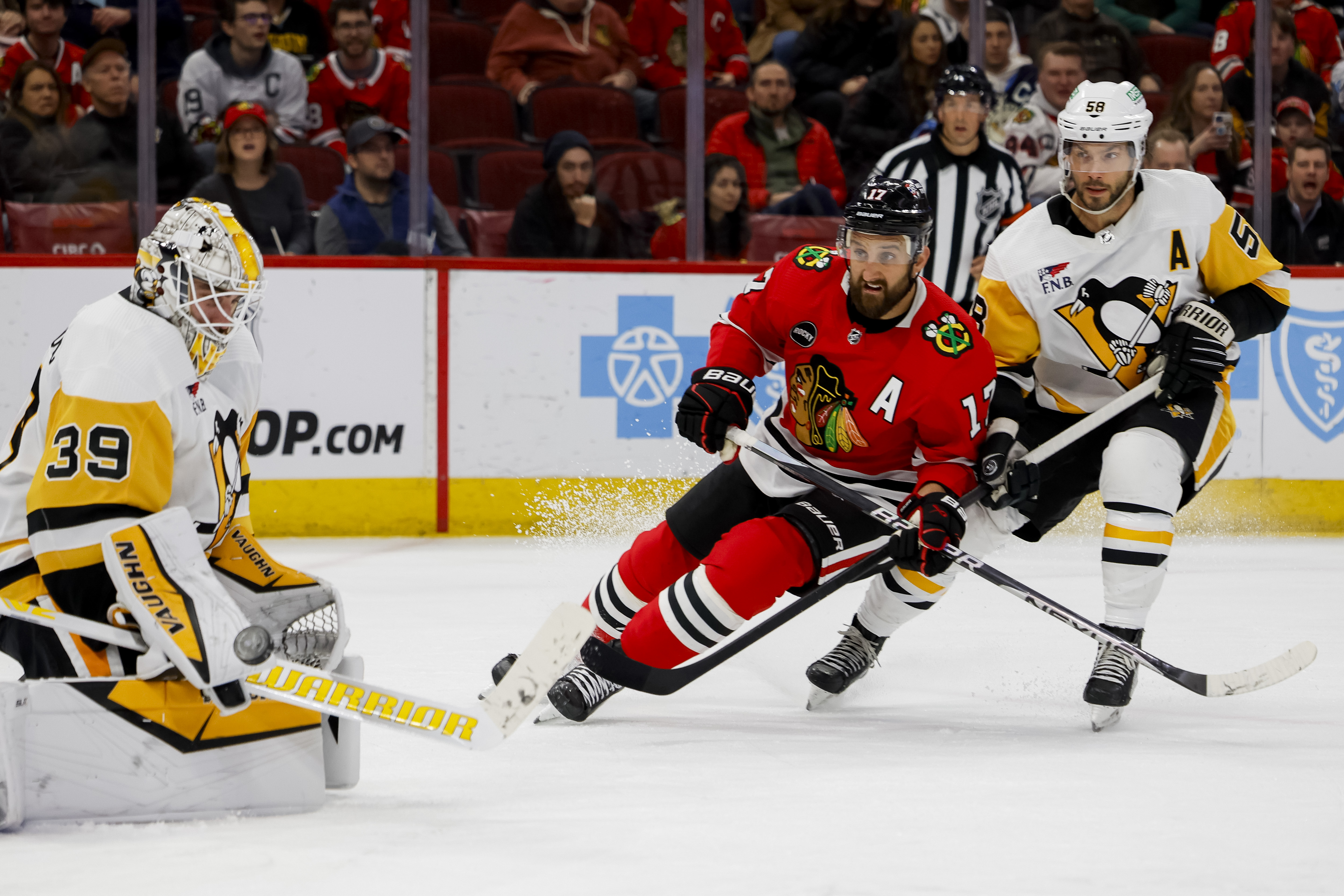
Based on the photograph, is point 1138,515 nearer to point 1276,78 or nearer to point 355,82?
point 1276,78

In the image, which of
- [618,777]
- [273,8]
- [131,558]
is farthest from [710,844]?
[273,8]

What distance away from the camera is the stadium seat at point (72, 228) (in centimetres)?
460

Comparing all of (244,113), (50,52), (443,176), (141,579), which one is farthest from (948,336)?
(50,52)

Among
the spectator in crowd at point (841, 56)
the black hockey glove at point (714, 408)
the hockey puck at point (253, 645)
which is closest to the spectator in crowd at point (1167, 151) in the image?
the spectator in crowd at point (841, 56)

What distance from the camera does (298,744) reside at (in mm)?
1923

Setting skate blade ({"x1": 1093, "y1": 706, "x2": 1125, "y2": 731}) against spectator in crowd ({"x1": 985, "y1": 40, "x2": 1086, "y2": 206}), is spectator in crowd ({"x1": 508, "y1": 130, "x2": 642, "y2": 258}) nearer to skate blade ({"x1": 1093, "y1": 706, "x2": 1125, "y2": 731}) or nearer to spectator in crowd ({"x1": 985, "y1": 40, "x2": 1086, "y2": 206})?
spectator in crowd ({"x1": 985, "y1": 40, "x2": 1086, "y2": 206})

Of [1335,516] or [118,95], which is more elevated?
[118,95]

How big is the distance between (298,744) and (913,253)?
1.24 metres

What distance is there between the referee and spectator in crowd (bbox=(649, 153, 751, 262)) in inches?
28.2

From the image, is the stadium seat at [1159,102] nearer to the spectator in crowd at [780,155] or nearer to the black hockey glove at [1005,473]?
the spectator in crowd at [780,155]

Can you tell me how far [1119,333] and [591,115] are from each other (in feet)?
8.83

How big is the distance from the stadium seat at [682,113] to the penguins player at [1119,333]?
2.23 meters

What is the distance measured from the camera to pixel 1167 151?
4.90 meters

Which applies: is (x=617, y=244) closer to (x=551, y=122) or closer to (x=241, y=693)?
(x=551, y=122)
